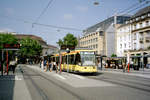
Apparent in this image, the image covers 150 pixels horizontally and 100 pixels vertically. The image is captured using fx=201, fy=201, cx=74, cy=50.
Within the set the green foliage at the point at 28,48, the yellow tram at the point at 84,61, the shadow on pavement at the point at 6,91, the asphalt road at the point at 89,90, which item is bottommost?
the asphalt road at the point at 89,90

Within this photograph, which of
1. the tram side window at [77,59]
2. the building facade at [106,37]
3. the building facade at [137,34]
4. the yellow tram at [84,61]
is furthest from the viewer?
the building facade at [106,37]

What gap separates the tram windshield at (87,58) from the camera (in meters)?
21.1

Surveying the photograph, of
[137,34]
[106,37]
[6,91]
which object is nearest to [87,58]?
[6,91]

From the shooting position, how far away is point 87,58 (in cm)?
2128

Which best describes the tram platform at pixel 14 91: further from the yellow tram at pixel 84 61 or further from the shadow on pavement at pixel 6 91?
the yellow tram at pixel 84 61

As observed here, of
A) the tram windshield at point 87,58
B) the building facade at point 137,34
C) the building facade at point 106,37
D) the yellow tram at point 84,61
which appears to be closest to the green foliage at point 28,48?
the building facade at point 106,37

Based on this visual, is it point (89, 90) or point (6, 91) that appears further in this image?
point (89, 90)

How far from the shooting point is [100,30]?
8319 centimetres

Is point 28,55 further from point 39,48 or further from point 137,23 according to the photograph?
point 137,23

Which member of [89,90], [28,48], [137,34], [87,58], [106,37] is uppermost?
[106,37]

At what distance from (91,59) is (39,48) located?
68588 mm

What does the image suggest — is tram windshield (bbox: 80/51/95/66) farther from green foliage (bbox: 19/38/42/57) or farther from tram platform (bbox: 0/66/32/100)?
green foliage (bbox: 19/38/42/57)

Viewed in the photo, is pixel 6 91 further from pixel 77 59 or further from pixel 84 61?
pixel 77 59

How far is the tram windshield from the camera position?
21.1 metres
